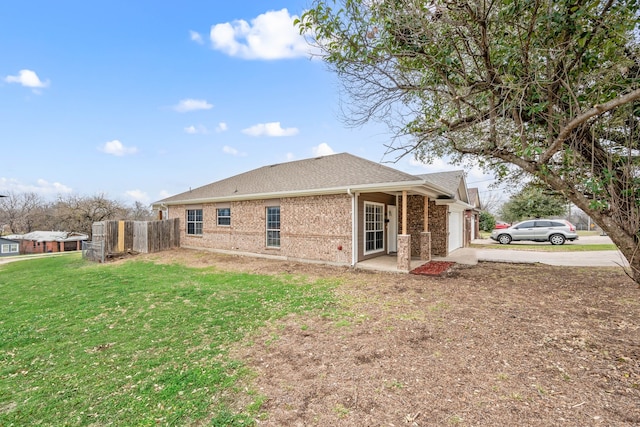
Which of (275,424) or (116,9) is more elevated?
(116,9)

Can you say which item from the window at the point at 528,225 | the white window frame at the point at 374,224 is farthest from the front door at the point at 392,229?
the window at the point at 528,225

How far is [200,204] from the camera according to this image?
14.9m

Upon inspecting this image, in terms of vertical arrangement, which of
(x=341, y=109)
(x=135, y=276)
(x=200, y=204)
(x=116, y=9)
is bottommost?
(x=135, y=276)

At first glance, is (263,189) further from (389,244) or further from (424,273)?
(424,273)

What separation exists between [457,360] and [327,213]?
7.18 meters

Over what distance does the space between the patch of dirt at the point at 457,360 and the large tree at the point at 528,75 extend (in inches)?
53.6

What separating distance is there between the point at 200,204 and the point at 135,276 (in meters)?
6.66

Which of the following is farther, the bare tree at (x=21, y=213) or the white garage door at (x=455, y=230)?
the bare tree at (x=21, y=213)

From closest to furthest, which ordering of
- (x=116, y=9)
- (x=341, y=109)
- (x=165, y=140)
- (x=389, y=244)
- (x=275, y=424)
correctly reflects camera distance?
(x=275, y=424) → (x=341, y=109) → (x=116, y=9) → (x=389, y=244) → (x=165, y=140)

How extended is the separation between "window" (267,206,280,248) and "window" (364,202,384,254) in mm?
3726

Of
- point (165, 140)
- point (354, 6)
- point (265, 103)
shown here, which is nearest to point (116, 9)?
point (265, 103)

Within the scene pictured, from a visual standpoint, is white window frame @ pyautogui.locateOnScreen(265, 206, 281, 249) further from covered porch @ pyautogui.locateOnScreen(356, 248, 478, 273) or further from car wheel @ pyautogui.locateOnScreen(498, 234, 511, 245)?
car wheel @ pyautogui.locateOnScreen(498, 234, 511, 245)

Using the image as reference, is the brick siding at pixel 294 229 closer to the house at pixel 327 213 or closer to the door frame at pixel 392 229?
the house at pixel 327 213

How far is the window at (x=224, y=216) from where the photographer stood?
13559mm
